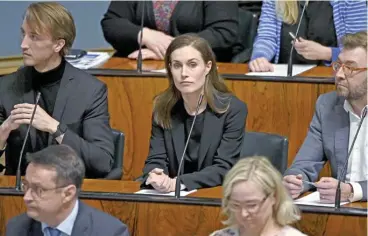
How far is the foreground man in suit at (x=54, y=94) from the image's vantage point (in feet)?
11.8

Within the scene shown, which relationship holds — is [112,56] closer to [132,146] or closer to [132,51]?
[132,51]

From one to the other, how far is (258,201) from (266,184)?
50 millimetres

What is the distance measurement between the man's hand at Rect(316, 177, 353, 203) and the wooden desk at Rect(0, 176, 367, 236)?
44 millimetres

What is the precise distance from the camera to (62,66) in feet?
12.1

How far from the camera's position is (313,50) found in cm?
435

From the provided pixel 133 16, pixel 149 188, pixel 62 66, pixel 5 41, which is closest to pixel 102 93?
pixel 62 66

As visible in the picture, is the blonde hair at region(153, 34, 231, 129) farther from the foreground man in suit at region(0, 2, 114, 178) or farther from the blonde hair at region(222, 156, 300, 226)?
the blonde hair at region(222, 156, 300, 226)

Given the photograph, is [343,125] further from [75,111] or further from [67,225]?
[67,225]

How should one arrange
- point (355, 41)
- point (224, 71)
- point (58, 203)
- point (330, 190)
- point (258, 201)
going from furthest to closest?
point (224, 71) < point (355, 41) < point (330, 190) < point (58, 203) < point (258, 201)

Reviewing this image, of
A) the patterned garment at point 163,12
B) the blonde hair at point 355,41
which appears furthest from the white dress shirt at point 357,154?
the patterned garment at point 163,12

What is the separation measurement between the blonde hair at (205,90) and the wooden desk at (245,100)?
476mm

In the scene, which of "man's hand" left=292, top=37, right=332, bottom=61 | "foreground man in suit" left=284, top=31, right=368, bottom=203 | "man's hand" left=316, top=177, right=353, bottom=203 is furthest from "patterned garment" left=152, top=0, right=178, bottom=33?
"man's hand" left=316, top=177, right=353, bottom=203

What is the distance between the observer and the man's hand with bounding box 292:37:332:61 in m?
4.34

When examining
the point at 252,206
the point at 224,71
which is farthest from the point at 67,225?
the point at 224,71
